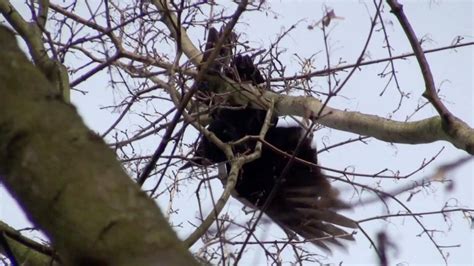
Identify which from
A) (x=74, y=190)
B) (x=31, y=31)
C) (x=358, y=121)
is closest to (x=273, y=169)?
(x=358, y=121)

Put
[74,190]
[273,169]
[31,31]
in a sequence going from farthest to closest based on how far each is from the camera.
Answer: [273,169] → [31,31] → [74,190]

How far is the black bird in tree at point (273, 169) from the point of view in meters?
2.50

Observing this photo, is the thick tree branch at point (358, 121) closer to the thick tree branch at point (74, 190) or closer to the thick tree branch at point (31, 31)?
the thick tree branch at point (31, 31)

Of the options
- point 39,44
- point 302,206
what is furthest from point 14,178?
point 302,206

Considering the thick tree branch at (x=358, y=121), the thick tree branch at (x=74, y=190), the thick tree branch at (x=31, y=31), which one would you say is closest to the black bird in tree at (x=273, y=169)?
the thick tree branch at (x=358, y=121)

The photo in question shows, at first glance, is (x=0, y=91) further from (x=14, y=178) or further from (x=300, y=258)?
(x=300, y=258)

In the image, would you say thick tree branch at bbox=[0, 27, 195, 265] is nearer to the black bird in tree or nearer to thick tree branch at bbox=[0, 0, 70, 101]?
thick tree branch at bbox=[0, 0, 70, 101]

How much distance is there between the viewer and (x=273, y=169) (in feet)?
9.55

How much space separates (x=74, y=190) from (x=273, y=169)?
2.35 metres

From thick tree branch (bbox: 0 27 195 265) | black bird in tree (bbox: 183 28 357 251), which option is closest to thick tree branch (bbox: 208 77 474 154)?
black bird in tree (bbox: 183 28 357 251)

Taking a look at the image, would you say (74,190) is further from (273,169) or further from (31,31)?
(273,169)

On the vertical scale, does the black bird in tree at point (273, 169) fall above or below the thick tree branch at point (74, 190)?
above

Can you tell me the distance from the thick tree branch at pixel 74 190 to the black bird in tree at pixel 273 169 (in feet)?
5.65

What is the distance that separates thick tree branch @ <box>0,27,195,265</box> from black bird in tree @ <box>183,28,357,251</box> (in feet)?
5.65
